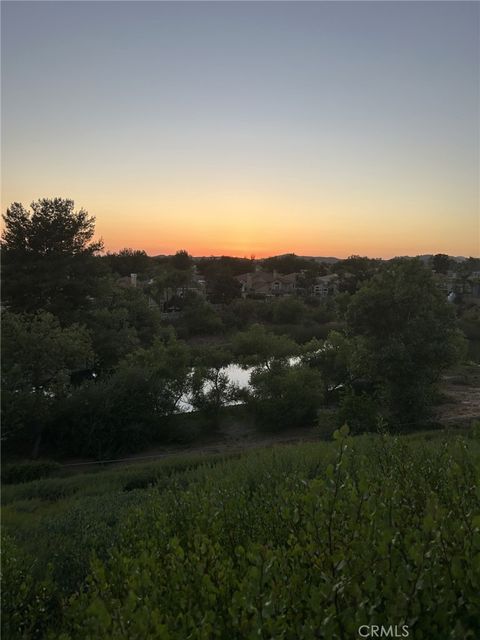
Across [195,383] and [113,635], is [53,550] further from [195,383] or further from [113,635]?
[195,383]

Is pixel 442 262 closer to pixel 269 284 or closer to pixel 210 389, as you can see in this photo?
pixel 269 284

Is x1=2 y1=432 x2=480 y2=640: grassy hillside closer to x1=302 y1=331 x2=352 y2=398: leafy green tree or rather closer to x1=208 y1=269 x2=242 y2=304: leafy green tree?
x1=302 y1=331 x2=352 y2=398: leafy green tree

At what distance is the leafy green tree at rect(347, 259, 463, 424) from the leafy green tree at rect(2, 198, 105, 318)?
13600mm

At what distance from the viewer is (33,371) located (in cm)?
1535

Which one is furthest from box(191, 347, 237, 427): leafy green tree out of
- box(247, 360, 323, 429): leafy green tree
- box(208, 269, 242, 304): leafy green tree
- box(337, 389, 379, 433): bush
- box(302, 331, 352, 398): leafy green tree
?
box(208, 269, 242, 304): leafy green tree

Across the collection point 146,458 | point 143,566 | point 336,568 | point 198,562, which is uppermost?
point 336,568

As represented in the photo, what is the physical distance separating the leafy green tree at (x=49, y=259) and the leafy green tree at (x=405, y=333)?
13.6 metres

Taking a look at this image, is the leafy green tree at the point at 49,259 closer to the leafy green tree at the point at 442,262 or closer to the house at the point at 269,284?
the house at the point at 269,284

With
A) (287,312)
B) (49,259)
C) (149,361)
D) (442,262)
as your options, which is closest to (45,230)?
(49,259)

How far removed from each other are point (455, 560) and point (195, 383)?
1832cm

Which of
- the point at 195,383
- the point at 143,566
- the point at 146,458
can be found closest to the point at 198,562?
the point at 143,566

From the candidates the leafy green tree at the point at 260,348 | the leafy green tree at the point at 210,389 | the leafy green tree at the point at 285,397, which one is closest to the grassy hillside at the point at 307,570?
the leafy green tree at the point at 285,397

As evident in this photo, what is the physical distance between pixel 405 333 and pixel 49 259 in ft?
56.3

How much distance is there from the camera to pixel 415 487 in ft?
11.4
